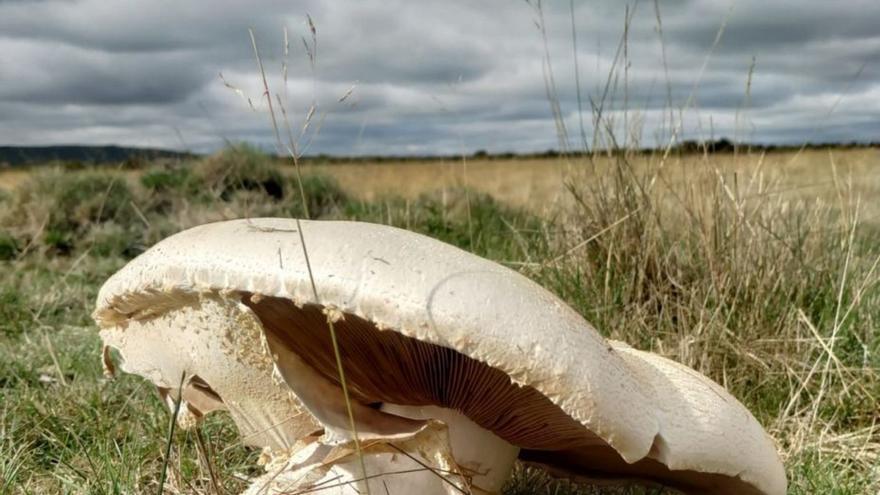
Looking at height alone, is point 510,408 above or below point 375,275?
below

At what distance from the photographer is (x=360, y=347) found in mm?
1653

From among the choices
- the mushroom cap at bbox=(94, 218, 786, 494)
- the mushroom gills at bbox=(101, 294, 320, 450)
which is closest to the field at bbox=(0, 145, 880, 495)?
the mushroom gills at bbox=(101, 294, 320, 450)

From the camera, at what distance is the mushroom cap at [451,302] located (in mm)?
1305

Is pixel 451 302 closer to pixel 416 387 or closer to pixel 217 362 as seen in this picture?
pixel 416 387

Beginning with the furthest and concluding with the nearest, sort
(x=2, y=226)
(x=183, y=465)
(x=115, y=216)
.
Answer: (x=115, y=216) < (x=2, y=226) < (x=183, y=465)

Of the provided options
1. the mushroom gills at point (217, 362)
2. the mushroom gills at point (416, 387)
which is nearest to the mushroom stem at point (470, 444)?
the mushroom gills at point (416, 387)

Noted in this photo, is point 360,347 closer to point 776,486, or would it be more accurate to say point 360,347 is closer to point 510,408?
point 510,408

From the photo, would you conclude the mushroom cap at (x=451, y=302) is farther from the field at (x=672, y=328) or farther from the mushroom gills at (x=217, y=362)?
the field at (x=672, y=328)

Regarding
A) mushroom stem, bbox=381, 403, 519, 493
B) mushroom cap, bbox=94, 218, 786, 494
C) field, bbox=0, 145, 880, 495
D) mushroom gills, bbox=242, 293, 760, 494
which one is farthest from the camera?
field, bbox=0, 145, 880, 495

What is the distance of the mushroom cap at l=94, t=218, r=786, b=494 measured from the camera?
4.28ft

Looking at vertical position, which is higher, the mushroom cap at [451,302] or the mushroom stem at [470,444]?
the mushroom cap at [451,302]

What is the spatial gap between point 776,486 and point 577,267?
182cm

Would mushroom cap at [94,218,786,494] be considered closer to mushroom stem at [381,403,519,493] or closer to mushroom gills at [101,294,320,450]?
mushroom gills at [101,294,320,450]

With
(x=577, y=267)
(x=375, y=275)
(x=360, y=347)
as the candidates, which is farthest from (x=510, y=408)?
(x=577, y=267)
